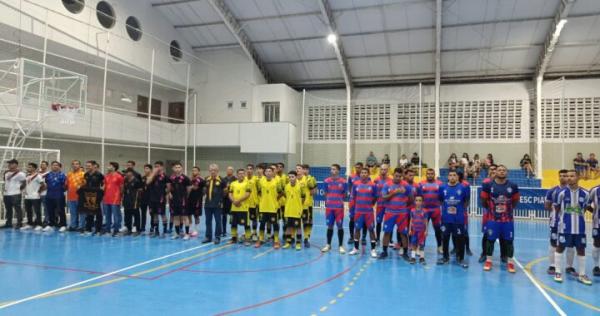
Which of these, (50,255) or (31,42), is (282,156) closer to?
(31,42)

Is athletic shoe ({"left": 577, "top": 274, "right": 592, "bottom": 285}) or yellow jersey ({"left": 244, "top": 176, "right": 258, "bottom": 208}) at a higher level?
yellow jersey ({"left": 244, "top": 176, "right": 258, "bottom": 208})

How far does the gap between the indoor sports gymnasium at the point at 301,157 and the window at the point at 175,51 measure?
0.34 metres

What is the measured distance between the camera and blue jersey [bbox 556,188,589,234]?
670cm

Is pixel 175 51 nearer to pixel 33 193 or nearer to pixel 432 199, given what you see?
pixel 33 193

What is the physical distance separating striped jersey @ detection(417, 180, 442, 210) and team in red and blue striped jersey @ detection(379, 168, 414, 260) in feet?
1.19

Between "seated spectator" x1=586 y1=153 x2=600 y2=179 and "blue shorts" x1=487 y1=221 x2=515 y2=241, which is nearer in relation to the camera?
"blue shorts" x1=487 y1=221 x2=515 y2=241

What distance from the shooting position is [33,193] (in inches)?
434

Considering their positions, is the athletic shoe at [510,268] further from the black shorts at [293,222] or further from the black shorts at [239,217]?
the black shorts at [239,217]

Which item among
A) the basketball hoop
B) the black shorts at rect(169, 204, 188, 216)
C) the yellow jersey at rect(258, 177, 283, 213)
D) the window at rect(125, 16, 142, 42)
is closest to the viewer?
the yellow jersey at rect(258, 177, 283, 213)

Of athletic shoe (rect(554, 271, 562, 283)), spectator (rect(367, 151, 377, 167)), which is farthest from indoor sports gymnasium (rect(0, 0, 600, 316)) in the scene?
spectator (rect(367, 151, 377, 167))

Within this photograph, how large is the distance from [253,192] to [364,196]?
2724 mm

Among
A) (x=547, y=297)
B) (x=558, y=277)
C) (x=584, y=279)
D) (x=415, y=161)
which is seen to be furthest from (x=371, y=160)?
(x=547, y=297)

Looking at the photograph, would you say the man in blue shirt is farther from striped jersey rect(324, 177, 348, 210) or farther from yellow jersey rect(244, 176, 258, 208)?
striped jersey rect(324, 177, 348, 210)

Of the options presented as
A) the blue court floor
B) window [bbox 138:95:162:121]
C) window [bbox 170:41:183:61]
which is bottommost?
the blue court floor
